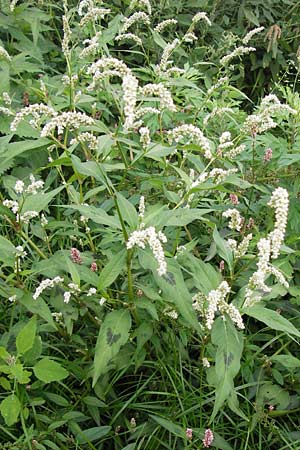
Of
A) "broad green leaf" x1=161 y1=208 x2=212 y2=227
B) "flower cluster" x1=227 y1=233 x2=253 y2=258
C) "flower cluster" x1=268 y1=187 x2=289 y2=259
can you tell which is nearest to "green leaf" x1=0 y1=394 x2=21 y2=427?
"broad green leaf" x1=161 y1=208 x2=212 y2=227

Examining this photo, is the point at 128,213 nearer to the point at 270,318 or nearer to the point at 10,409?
the point at 270,318

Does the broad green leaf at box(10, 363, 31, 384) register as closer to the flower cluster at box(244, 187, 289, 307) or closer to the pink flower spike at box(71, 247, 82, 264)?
the pink flower spike at box(71, 247, 82, 264)

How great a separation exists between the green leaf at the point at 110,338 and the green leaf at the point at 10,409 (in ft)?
1.06

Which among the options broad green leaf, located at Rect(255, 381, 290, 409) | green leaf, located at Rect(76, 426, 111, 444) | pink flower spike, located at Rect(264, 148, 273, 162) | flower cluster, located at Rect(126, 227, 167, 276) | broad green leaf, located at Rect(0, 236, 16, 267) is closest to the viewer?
flower cluster, located at Rect(126, 227, 167, 276)

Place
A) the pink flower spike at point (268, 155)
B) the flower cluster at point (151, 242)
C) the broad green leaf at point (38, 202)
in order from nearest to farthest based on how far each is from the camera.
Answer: the flower cluster at point (151, 242), the broad green leaf at point (38, 202), the pink flower spike at point (268, 155)

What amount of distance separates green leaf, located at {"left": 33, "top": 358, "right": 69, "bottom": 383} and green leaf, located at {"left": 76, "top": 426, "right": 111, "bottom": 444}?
28 centimetres

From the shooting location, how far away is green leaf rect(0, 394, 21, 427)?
2.16m

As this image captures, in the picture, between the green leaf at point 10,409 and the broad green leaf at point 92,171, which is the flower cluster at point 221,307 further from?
the green leaf at point 10,409

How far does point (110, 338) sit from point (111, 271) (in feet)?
0.71

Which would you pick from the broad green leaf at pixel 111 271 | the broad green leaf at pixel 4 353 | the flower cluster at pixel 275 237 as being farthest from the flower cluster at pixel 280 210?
the broad green leaf at pixel 4 353

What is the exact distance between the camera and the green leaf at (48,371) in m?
2.23

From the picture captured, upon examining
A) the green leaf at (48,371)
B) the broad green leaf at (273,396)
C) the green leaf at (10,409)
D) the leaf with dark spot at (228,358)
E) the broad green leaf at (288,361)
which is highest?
the leaf with dark spot at (228,358)

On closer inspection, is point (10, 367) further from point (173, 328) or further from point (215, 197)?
point (215, 197)

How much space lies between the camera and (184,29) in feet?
16.1
